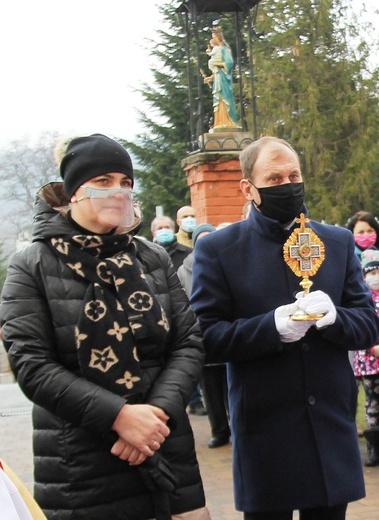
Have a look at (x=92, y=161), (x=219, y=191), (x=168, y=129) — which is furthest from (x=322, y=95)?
(x=92, y=161)

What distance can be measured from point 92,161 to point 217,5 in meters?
9.94

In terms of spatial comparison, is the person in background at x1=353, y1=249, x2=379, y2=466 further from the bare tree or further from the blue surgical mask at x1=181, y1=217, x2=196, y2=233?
the bare tree

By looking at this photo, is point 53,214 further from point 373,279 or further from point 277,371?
point 373,279

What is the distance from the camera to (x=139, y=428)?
9.18ft

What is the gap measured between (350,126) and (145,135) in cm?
672

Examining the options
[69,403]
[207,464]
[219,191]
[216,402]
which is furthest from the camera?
[219,191]

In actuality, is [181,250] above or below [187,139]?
below

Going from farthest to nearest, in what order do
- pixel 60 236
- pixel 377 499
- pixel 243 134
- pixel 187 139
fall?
pixel 187 139 → pixel 243 134 → pixel 377 499 → pixel 60 236

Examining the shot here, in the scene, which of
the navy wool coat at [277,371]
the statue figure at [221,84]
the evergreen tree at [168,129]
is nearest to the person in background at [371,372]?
the navy wool coat at [277,371]

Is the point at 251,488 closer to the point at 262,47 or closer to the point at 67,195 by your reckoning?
the point at 67,195

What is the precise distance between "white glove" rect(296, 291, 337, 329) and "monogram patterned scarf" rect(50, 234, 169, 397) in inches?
20.4

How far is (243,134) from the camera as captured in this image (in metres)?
12.4

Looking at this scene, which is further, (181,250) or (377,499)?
(181,250)

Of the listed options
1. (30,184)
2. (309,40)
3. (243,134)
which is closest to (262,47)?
(309,40)
